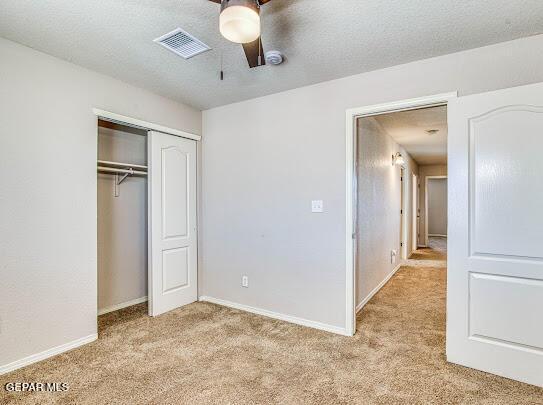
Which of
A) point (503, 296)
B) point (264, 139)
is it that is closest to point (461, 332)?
point (503, 296)

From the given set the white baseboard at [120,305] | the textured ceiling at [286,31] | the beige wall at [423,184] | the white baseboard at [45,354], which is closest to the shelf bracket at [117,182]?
the textured ceiling at [286,31]

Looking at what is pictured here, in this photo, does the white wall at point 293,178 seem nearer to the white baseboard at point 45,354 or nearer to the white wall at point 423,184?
the white baseboard at point 45,354

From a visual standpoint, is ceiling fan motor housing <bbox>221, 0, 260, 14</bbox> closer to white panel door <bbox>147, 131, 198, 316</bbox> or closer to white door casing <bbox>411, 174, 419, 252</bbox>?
white panel door <bbox>147, 131, 198, 316</bbox>

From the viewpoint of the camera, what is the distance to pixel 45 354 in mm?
2408

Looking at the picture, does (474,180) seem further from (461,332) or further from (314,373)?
(314,373)

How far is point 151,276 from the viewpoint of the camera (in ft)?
10.8

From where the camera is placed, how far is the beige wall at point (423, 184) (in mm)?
8625

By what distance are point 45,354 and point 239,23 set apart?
2845mm

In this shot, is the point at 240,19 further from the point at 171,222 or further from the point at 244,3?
the point at 171,222

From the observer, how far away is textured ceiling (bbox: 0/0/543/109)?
1844 millimetres

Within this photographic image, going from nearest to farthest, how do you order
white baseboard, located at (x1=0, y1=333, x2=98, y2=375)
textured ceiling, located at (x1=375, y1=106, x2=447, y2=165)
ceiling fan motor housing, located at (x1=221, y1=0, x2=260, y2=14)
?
ceiling fan motor housing, located at (x1=221, y1=0, x2=260, y2=14) → white baseboard, located at (x1=0, y1=333, x2=98, y2=375) → textured ceiling, located at (x1=375, y1=106, x2=447, y2=165)

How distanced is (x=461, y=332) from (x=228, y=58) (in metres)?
2.86

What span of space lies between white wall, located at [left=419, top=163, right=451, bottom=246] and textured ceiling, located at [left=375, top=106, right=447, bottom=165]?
5.70 ft

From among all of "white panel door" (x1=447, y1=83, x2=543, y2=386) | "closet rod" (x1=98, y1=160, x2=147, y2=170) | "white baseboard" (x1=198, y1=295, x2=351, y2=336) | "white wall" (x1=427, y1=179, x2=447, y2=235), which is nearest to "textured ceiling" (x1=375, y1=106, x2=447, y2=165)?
"white panel door" (x1=447, y1=83, x2=543, y2=386)
